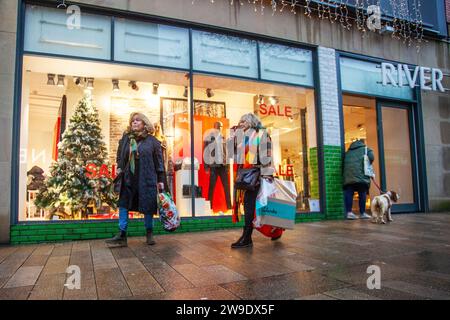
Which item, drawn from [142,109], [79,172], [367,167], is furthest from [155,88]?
[367,167]

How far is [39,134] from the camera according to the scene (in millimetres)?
6875

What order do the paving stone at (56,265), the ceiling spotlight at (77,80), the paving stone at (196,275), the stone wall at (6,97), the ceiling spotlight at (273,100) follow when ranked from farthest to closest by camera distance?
the ceiling spotlight at (273,100) < the ceiling spotlight at (77,80) < the stone wall at (6,97) < the paving stone at (56,265) < the paving stone at (196,275)

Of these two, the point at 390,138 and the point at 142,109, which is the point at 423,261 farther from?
the point at 390,138

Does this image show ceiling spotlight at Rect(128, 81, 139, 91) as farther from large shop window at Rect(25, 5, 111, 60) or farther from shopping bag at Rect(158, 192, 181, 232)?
shopping bag at Rect(158, 192, 181, 232)

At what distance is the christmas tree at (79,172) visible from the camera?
6609mm

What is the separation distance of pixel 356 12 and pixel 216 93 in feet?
13.7

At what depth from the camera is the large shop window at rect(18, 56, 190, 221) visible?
21.0ft

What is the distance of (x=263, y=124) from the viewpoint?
28.0ft

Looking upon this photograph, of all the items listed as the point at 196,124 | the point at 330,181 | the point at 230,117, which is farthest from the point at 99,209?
the point at 330,181

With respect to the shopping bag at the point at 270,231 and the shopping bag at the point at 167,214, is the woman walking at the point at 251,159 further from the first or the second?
the shopping bag at the point at 167,214

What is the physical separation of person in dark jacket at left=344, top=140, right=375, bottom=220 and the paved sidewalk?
2224mm

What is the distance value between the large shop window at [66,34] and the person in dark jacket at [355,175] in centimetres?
568

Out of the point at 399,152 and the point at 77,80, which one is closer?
the point at 77,80

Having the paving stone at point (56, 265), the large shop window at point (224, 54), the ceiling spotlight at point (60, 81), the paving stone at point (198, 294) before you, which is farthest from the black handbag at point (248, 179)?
the ceiling spotlight at point (60, 81)
